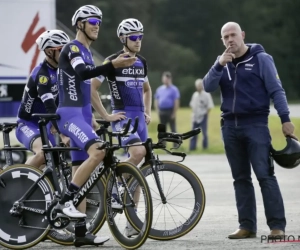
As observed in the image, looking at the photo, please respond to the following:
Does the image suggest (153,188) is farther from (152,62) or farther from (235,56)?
(152,62)

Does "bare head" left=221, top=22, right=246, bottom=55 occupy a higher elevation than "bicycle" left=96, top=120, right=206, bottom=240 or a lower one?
higher

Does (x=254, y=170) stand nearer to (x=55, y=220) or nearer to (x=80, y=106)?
(x=80, y=106)

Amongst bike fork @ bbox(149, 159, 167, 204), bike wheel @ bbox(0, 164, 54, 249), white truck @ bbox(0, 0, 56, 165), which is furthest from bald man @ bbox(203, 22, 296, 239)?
white truck @ bbox(0, 0, 56, 165)

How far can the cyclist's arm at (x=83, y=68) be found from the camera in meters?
9.02

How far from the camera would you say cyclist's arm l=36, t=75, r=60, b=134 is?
1018 centimetres

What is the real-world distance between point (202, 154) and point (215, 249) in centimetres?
1721

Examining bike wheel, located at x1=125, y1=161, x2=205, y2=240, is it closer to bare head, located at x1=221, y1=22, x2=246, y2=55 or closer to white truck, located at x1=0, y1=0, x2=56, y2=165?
bare head, located at x1=221, y1=22, x2=246, y2=55

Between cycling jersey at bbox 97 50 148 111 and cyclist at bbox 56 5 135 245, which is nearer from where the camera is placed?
cyclist at bbox 56 5 135 245

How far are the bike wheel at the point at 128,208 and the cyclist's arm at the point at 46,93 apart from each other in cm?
122

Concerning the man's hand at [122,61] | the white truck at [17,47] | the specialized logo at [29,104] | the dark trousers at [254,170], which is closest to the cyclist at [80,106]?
the man's hand at [122,61]

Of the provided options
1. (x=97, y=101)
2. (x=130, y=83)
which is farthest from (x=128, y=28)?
(x=97, y=101)

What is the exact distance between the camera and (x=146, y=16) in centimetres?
8962

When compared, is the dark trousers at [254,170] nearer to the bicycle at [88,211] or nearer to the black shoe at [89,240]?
the bicycle at [88,211]

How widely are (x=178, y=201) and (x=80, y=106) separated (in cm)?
123
